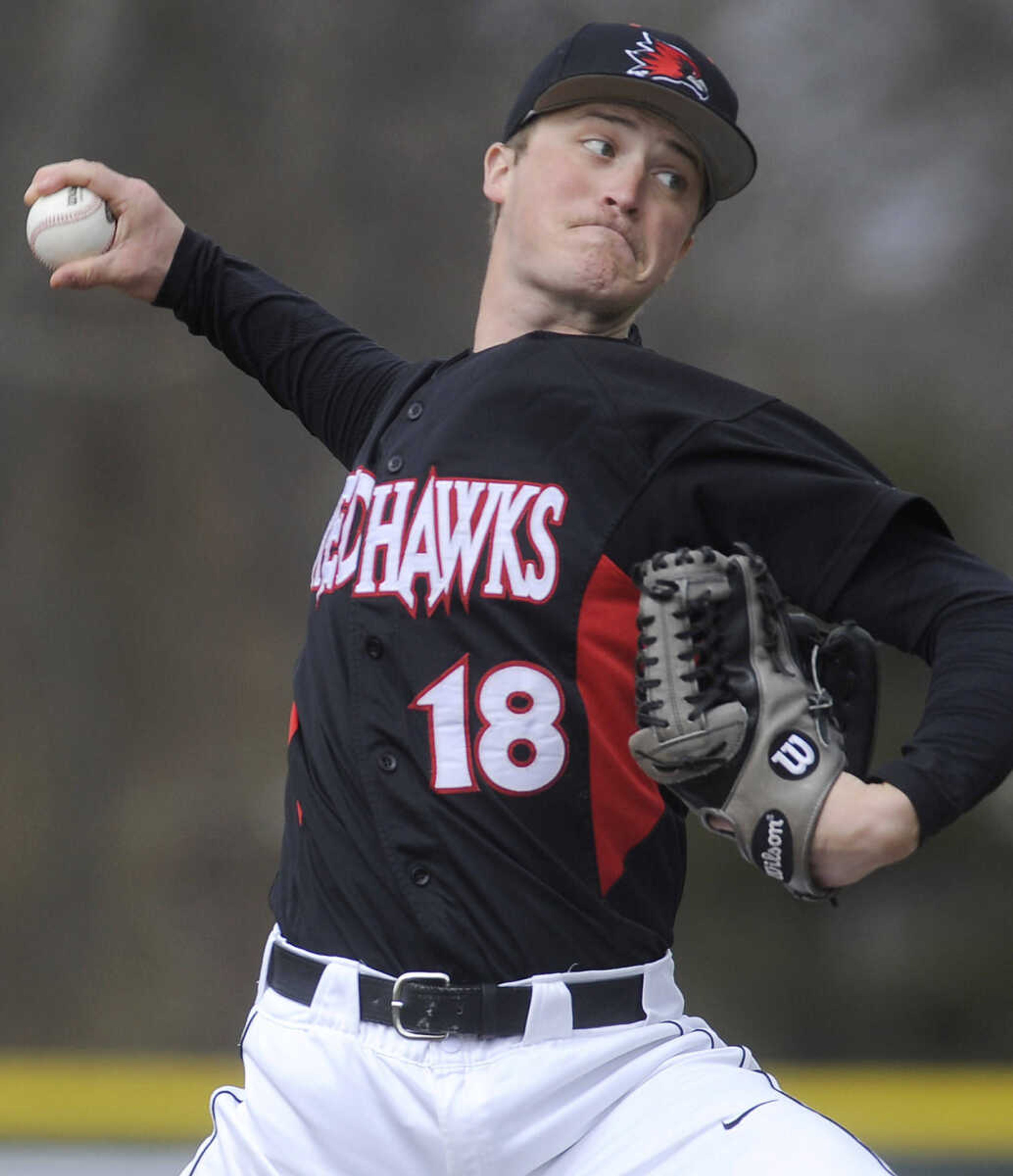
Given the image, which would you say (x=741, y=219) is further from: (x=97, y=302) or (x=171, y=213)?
(x=171, y=213)

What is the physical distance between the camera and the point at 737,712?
1.24 metres

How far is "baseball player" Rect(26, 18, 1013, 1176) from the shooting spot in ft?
4.40

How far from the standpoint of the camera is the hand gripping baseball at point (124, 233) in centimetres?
183

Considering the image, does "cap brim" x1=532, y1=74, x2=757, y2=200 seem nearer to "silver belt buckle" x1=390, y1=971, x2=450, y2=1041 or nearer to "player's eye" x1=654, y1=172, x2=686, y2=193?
"player's eye" x1=654, y1=172, x2=686, y2=193

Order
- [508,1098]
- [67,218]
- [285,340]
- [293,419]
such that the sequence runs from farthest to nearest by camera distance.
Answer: [293,419] < [285,340] < [67,218] < [508,1098]

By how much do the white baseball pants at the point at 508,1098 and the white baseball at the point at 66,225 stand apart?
0.89 m

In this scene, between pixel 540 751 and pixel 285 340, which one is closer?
pixel 540 751

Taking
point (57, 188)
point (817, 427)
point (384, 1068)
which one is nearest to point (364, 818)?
point (384, 1068)

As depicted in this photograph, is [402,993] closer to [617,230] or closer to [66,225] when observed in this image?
[617,230]

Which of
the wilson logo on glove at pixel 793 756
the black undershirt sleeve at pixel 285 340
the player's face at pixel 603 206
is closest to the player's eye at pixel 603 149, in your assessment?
the player's face at pixel 603 206

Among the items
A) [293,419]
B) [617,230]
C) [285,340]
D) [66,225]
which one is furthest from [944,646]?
[293,419]

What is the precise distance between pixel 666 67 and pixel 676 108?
4 centimetres

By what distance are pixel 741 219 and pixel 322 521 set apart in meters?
1.63

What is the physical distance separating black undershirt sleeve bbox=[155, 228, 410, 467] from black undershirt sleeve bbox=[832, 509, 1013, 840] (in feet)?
2.51
